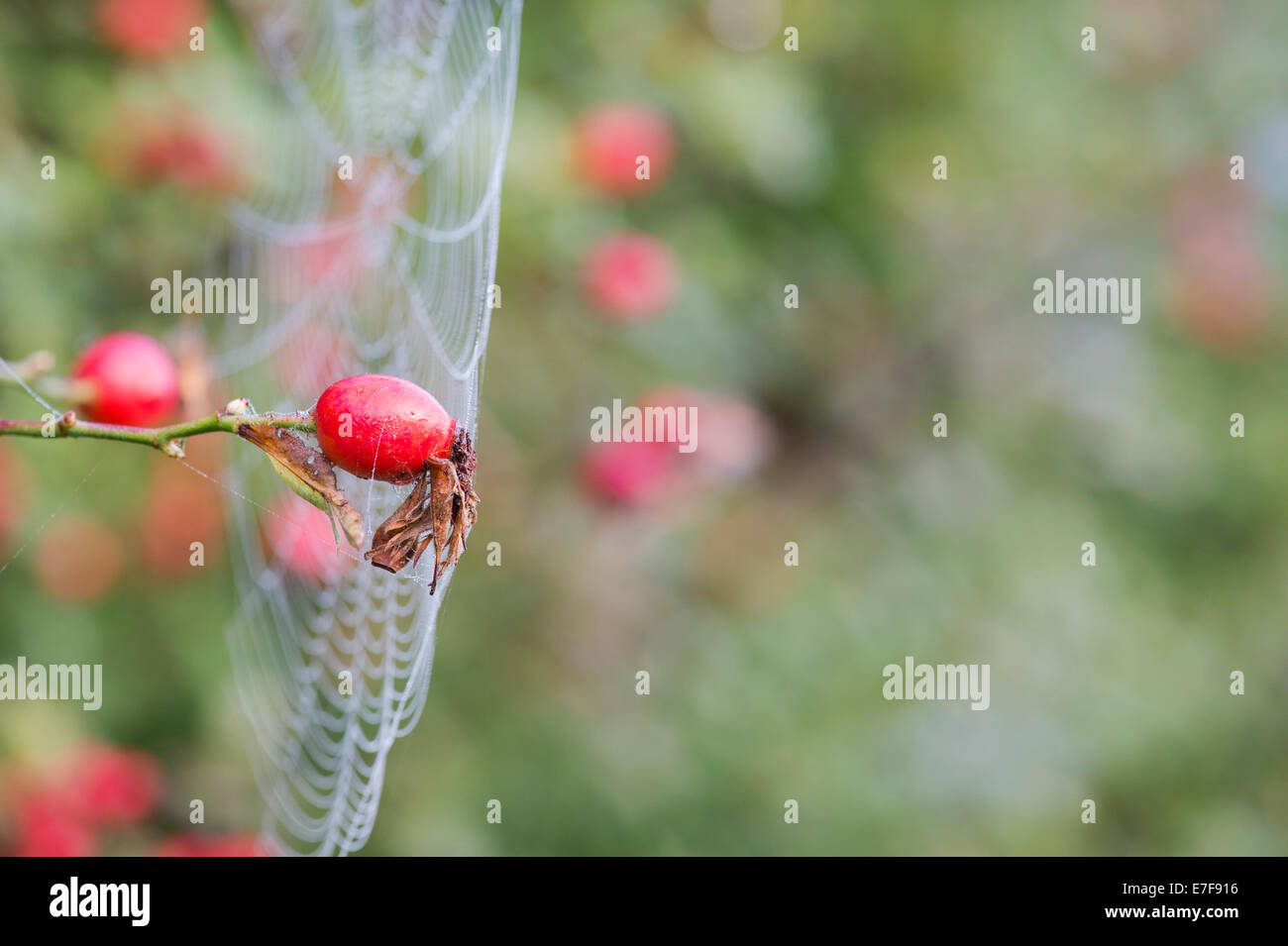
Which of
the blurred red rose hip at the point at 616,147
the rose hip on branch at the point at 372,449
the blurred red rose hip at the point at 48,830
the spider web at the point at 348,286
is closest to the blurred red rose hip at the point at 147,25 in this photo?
the spider web at the point at 348,286

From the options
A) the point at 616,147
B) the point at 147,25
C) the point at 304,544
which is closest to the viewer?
the point at 147,25

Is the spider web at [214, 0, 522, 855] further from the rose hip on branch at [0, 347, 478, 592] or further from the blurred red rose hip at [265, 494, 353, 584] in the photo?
the rose hip on branch at [0, 347, 478, 592]

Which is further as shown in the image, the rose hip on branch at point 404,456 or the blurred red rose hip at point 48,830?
the blurred red rose hip at point 48,830

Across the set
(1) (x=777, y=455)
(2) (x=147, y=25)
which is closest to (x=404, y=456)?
(2) (x=147, y=25)

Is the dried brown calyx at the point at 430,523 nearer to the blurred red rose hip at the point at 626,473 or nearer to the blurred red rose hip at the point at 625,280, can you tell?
the blurred red rose hip at the point at 625,280

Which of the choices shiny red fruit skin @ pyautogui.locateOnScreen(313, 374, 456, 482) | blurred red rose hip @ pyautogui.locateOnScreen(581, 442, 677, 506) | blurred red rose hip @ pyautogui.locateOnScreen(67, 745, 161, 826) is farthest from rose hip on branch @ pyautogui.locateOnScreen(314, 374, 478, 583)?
blurred red rose hip @ pyautogui.locateOnScreen(581, 442, 677, 506)

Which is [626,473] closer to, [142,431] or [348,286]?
[348,286]
